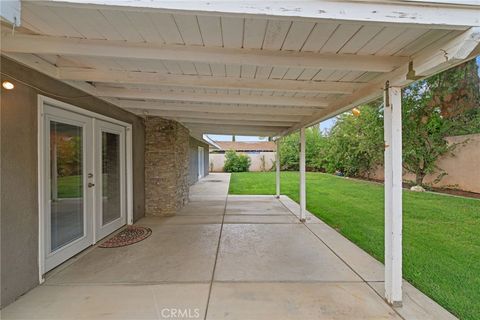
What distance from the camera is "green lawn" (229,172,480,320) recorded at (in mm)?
3006

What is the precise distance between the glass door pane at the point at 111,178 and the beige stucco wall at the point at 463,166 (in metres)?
12.2

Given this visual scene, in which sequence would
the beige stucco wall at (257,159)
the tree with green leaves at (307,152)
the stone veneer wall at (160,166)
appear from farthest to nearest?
the beige stucco wall at (257,159) → the tree with green leaves at (307,152) → the stone veneer wall at (160,166)

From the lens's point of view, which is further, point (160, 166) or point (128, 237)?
point (160, 166)

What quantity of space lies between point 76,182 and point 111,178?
1.12 metres

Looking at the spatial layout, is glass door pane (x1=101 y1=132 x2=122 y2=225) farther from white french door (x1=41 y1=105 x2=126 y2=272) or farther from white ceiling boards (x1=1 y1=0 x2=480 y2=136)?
white ceiling boards (x1=1 y1=0 x2=480 y2=136)

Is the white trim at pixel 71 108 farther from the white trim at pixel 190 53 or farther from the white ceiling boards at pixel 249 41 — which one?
the white trim at pixel 190 53

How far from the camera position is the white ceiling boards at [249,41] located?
1637 mm

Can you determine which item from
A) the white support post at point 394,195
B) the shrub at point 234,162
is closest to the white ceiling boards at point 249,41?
the white support post at point 394,195

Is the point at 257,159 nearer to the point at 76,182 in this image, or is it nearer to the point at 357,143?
the point at 357,143

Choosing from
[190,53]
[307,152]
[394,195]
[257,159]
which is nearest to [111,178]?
[190,53]

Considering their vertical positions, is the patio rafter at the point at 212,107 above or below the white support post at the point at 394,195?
above

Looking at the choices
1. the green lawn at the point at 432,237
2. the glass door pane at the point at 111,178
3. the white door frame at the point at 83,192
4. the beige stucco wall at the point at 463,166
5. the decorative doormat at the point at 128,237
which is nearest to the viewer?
the green lawn at the point at 432,237

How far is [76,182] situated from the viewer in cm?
404

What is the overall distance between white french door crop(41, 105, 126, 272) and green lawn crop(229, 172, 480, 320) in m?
4.73
